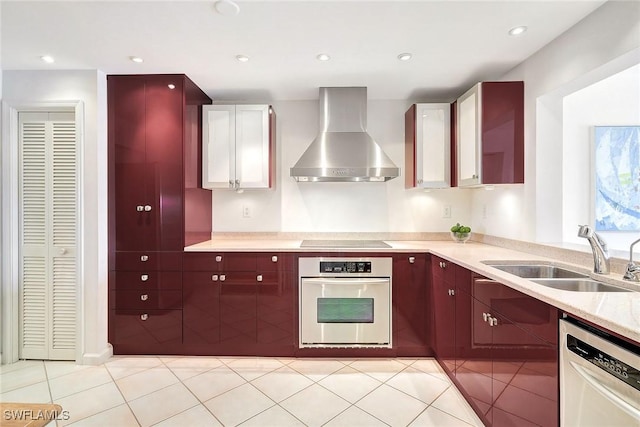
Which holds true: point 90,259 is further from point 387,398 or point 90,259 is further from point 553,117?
point 553,117

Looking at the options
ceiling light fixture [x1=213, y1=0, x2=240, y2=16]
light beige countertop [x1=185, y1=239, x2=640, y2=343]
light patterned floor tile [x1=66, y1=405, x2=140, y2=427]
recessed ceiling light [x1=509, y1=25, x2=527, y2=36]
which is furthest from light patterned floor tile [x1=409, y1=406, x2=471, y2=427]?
ceiling light fixture [x1=213, y1=0, x2=240, y2=16]

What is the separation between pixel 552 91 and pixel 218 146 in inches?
105

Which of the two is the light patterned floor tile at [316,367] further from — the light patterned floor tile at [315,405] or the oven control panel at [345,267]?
the oven control panel at [345,267]

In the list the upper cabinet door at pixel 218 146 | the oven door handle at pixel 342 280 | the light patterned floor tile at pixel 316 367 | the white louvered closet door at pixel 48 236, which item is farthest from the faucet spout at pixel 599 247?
the white louvered closet door at pixel 48 236

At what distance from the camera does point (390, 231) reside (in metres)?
3.19

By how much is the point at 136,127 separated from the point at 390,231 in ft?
8.38

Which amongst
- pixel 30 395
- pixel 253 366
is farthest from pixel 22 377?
pixel 253 366

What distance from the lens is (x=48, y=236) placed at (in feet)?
8.25

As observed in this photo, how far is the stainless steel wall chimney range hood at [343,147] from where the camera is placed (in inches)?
102

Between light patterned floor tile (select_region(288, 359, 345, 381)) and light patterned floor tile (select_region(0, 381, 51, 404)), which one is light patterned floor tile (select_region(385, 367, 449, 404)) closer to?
light patterned floor tile (select_region(288, 359, 345, 381))

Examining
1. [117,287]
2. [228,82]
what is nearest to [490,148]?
[228,82]

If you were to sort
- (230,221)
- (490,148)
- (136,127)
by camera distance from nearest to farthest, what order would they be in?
1. (490,148)
2. (136,127)
3. (230,221)

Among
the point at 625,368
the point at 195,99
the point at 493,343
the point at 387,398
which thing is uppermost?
the point at 195,99

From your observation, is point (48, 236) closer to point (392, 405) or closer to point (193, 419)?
point (193, 419)
